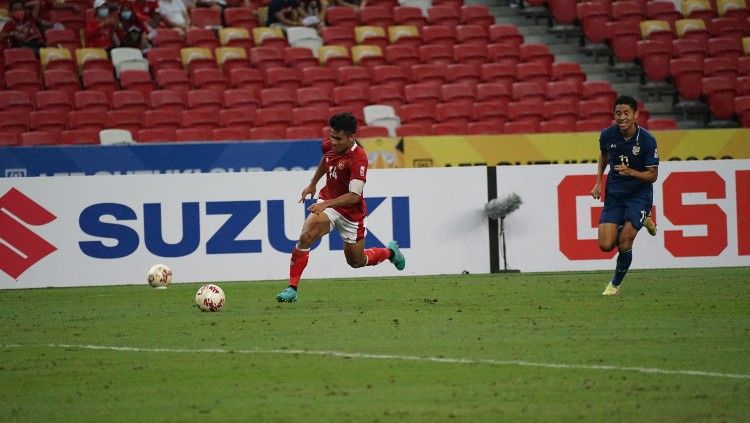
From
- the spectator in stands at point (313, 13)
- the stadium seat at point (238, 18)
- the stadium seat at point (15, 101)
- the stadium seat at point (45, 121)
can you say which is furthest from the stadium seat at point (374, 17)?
the stadium seat at point (15, 101)

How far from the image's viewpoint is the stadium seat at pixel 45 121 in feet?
69.1

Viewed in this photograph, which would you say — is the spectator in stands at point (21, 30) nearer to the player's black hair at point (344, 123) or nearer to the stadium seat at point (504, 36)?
the stadium seat at point (504, 36)

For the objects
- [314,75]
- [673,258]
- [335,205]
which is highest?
[314,75]

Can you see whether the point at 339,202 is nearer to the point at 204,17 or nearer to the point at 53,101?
the point at 53,101

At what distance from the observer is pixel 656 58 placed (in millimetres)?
25422

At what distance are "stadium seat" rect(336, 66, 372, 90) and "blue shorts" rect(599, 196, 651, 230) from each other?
9907 mm

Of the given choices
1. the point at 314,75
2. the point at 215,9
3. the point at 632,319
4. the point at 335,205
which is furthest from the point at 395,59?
the point at 632,319

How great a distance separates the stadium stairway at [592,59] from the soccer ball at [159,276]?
11977 mm

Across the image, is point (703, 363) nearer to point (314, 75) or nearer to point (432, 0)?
point (314, 75)

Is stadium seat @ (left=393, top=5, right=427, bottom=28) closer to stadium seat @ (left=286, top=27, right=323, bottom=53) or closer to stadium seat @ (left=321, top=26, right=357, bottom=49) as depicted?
stadium seat @ (left=321, top=26, right=357, bottom=49)

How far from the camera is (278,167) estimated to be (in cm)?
1994

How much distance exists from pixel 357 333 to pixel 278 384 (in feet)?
8.70

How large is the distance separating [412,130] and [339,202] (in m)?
8.76

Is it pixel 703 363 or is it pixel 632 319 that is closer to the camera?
pixel 703 363
